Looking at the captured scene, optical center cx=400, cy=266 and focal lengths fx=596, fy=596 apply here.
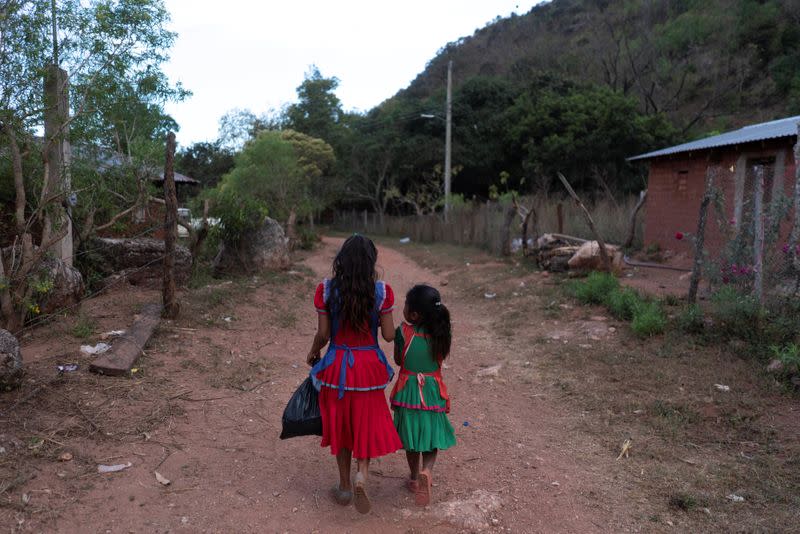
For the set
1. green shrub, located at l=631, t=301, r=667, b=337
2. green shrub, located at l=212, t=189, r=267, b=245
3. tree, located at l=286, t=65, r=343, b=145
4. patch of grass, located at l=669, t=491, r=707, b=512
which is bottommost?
patch of grass, located at l=669, t=491, r=707, b=512

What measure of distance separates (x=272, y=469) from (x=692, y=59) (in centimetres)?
3161

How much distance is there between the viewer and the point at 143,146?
812 cm

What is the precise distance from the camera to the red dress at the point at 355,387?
3.18 m

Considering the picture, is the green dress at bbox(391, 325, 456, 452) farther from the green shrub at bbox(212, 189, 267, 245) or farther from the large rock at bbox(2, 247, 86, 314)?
the green shrub at bbox(212, 189, 267, 245)

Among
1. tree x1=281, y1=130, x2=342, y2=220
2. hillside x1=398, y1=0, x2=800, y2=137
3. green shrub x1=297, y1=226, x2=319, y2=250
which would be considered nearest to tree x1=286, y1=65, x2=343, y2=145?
tree x1=281, y1=130, x2=342, y2=220

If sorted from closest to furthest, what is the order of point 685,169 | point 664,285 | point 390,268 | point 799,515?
point 799,515
point 664,285
point 685,169
point 390,268

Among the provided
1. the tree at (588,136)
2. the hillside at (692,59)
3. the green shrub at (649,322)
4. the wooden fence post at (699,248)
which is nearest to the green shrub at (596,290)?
the green shrub at (649,322)

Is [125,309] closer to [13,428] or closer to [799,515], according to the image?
[13,428]

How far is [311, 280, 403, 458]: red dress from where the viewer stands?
318 centimetres

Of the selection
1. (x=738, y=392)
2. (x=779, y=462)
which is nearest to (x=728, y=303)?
(x=738, y=392)

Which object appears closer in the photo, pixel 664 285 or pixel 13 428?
pixel 13 428

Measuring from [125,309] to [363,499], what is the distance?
5088mm

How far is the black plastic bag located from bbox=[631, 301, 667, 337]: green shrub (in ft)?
15.9

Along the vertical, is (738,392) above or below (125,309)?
below
